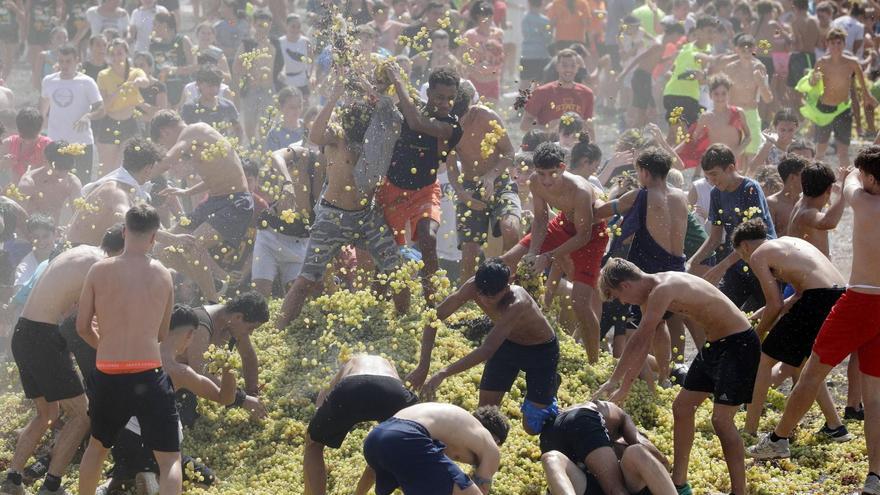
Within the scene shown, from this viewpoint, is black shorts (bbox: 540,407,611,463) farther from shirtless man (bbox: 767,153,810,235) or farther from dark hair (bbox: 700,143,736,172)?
shirtless man (bbox: 767,153,810,235)

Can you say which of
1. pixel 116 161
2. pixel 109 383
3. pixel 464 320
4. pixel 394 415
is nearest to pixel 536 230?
pixel 464 320

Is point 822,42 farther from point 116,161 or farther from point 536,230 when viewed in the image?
point 116,161

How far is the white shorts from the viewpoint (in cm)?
1170

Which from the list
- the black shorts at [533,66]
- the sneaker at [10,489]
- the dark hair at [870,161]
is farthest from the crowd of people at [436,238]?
the black shorts at [533,66]

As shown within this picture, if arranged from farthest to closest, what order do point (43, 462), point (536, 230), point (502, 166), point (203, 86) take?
1. point (203, 86)
2. point (502, 166)
3. point (536, 230)
4. point (43, 462)

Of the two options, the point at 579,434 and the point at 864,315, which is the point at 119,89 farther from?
the point at 864,315

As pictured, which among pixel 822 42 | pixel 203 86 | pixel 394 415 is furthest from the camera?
pixel 822 42

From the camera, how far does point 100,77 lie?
1524 cm

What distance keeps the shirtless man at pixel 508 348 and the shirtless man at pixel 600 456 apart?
566 mm

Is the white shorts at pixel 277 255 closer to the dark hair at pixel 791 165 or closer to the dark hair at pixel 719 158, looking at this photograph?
the dark hair at pixel 719 158

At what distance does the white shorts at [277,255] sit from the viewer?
11703mm

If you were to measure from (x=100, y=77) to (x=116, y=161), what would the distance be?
1.11 metres

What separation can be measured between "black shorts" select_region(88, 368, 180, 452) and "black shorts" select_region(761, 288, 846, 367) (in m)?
4.14

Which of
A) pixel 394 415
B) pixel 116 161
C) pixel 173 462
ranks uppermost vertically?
pixel 394 415
